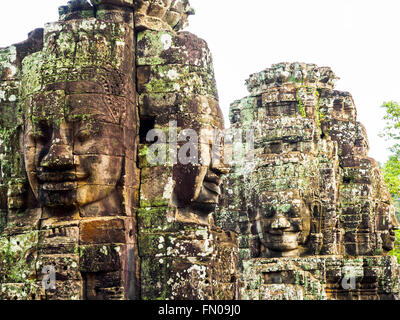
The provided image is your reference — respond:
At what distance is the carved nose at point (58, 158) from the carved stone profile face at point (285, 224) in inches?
342

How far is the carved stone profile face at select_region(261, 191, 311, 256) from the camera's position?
1645 centimetres

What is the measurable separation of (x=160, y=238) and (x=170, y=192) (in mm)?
582

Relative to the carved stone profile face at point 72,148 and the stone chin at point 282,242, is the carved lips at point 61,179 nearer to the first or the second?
the carved stone profile face at point 72,148

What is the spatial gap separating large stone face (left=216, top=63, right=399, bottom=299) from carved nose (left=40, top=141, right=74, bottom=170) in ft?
27.3

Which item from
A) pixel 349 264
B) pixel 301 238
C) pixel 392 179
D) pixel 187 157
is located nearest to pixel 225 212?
pixel 301 238

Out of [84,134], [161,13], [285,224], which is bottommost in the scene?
[285,224]

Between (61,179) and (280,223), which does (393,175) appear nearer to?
(280,223)

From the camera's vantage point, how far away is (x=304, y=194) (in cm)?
1691

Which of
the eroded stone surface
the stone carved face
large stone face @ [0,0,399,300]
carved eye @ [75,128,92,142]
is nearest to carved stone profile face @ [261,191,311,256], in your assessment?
the stone carved face

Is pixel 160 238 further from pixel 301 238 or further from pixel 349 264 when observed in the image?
pixel 349 264

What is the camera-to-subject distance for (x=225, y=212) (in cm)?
1788

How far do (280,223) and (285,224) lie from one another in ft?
0.40

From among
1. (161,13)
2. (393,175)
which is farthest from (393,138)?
(161,13)

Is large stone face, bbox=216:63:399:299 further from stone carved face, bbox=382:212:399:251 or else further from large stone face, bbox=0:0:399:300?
large stone face, bbox=0:0:399:300
